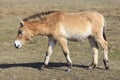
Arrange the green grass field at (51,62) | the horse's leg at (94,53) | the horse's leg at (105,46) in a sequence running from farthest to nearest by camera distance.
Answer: the horse's leg at (94,53) → the horse's leg at (105,46) → the green grass field at (51,62)

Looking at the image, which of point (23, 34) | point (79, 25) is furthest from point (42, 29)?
point (79, 25)

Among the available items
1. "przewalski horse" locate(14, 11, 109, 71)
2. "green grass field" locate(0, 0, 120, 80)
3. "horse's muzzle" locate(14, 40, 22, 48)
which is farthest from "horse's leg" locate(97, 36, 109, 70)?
"horse's muzzle" locate(14, 40, 22, 48)

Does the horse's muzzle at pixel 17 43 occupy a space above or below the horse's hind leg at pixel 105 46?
above

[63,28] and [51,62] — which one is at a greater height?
[63,28]

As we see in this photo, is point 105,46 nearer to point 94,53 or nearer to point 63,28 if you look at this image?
point 94,53

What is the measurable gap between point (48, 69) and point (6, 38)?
27.3 ft

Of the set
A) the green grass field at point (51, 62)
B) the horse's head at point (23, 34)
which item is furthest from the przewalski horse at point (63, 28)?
the green grass field at point (51, 62)

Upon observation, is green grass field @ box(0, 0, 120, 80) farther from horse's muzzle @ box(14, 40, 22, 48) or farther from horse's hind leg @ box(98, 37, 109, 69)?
horse's muzzle @ box(14, 40, 22, 48)

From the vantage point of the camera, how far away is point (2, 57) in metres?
15.4

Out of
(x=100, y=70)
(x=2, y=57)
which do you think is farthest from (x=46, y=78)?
(x=2, y=57)

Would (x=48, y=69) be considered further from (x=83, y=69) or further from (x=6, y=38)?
(x=6, y=38)

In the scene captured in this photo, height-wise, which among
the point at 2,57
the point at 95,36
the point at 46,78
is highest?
the point at 95,36

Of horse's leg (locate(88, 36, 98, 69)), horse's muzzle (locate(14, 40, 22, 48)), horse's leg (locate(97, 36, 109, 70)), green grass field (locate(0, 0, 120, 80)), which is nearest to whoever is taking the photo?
green grass field (locate(0, 0, 120, 80))

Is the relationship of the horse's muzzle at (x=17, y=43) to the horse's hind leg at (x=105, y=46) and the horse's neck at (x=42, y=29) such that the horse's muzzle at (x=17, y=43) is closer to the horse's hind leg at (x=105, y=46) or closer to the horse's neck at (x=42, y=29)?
the horse's neck at (x=42, y=29)
